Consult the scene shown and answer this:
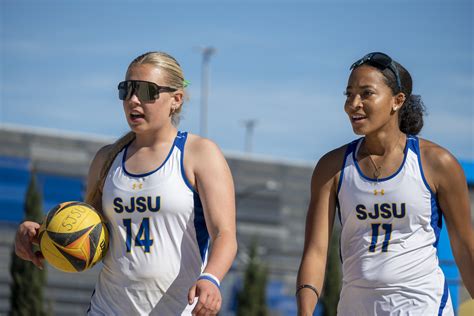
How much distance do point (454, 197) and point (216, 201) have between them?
1353mm

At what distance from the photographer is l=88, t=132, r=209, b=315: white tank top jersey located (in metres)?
5.25

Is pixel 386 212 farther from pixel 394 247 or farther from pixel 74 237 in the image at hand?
pixel 74 237

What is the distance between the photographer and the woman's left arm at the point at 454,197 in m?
5.33

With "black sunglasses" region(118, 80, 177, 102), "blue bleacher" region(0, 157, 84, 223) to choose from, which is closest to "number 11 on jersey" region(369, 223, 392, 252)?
"black sunglasses" region(118, 80, 177, 102)

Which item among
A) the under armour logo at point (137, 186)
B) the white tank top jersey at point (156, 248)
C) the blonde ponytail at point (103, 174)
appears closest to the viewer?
the white tank top jersey at point (156, 248)

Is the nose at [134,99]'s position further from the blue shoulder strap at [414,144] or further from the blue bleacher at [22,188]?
the blue bleacher at [22,188]

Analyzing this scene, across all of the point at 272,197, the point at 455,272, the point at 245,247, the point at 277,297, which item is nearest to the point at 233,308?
the point at 277,297

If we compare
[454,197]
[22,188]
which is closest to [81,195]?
[22,188]

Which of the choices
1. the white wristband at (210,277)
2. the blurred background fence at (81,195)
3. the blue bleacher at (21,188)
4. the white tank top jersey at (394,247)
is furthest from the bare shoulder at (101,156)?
the blue bleacher at (21,188)

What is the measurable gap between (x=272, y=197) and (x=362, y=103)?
101ft

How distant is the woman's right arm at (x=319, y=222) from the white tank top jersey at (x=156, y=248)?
0.62 meters

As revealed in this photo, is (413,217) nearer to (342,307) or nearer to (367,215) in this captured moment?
(367,215)

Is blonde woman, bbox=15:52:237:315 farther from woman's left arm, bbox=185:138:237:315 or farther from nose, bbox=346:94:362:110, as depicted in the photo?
nose, bbox=346:94:362:110

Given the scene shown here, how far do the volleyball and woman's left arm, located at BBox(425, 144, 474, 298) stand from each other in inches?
75.8
